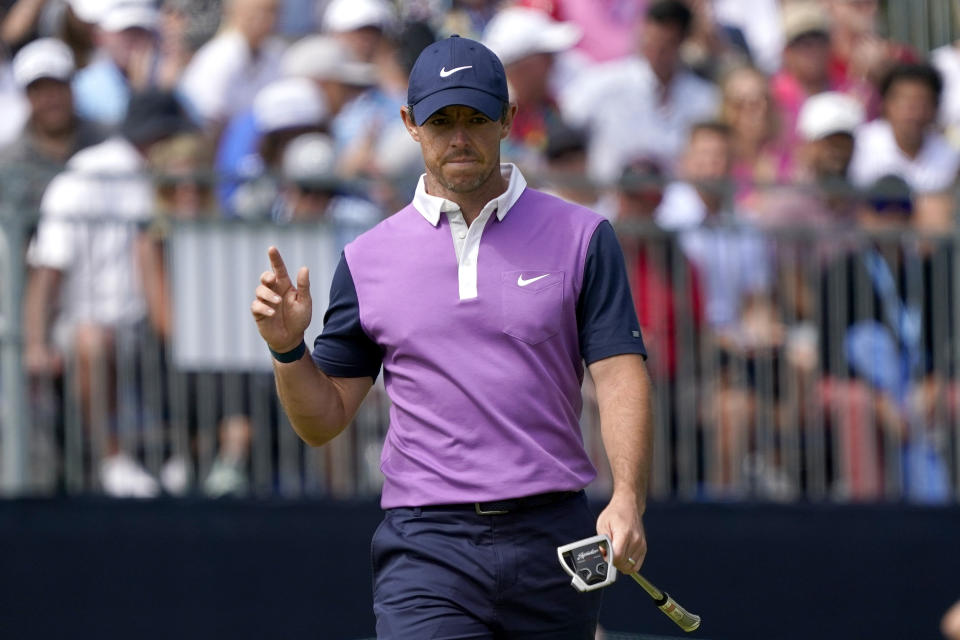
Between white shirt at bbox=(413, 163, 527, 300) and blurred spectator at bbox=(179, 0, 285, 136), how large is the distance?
456cm

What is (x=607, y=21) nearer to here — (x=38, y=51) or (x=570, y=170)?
(x=570, y=170)

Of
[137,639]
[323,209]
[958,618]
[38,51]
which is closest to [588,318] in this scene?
[958,618]

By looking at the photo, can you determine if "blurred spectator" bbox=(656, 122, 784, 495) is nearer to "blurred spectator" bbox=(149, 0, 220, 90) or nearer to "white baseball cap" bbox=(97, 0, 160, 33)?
"blurred spectator" bbox=(149, 0, 220, 90)

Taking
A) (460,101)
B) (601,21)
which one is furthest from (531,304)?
(601,21)

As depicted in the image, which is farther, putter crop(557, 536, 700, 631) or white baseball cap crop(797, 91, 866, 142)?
white baseball cap crop(797, 91, 866, 142)

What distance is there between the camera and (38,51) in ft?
27.1

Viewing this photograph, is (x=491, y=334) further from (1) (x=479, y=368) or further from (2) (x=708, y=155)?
(2) (x=708, y=155)

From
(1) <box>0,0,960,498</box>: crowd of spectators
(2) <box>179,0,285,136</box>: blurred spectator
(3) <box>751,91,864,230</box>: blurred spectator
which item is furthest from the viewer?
(2) <box>179,0,285,136</box>: blurred spectator

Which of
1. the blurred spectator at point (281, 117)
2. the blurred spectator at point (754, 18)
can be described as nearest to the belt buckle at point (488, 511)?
the blurred spectator at point (281, 117)

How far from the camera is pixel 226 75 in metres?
8.85

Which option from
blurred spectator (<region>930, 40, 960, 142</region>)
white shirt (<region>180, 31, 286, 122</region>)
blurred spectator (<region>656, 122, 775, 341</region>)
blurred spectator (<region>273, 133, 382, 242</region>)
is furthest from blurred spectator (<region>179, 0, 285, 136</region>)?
blurred spectator (<region>930, 40, 960, 142</region>)

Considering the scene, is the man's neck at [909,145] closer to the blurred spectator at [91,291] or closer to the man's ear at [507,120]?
the blurred spectator at [91,291]

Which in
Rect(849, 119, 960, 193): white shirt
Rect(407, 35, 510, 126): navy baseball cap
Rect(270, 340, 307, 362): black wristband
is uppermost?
Rect(849, 119, 960, 193): white shirt

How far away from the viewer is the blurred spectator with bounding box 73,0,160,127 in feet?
28.8
